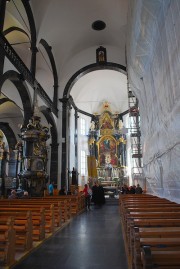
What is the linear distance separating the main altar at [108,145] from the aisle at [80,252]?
16380mm

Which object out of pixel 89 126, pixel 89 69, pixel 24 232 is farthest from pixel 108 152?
pixel 24 232

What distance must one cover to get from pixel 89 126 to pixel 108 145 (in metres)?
2.96

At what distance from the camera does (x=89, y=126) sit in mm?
23953

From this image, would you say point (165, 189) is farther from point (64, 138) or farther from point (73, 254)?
point (64, 138)

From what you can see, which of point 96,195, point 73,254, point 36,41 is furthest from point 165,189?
point 36,41

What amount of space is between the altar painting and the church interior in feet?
0.34

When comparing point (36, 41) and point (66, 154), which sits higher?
point (36, 41)

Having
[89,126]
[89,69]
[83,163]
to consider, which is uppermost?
[89,69]

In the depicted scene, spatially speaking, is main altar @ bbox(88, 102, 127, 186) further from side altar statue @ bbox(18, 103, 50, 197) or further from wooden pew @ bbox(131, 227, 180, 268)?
wooden pew @ bbox(131, 227, 180, 268)

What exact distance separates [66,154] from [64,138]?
1.09m

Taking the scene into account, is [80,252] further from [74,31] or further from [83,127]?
[83,127]

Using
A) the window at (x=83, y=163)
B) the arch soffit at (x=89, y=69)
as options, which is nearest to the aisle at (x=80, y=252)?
the arch soffit at (x=89, y=69)

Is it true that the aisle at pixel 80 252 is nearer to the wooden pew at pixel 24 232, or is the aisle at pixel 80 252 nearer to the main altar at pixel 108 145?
the wooden pew at pixel 24 232

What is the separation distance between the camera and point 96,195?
11445 mm
